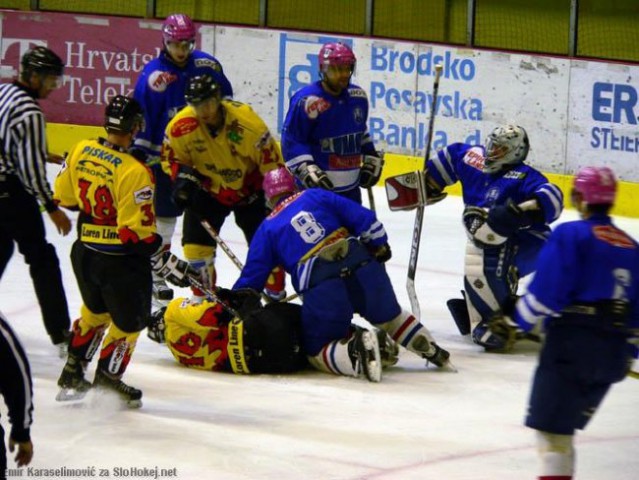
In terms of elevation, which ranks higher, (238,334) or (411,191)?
(411,191)

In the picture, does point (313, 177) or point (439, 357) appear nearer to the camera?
point (439, 357)

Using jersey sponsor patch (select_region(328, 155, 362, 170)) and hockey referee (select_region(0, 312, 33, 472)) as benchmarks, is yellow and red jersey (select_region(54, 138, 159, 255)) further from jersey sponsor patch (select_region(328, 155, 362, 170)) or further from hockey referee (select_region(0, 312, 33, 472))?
jersey sponsor patch (select_region(328, 155, 362, 170))

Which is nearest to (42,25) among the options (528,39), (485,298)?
(528,39)

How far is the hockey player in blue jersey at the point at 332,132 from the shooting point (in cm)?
651

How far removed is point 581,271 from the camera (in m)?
3.81

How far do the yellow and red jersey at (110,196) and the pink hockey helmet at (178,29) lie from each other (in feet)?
6.45

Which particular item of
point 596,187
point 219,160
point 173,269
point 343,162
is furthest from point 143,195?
point 343,162

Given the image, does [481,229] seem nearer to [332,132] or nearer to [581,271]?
[332,132]

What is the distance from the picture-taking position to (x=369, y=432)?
4930 mm

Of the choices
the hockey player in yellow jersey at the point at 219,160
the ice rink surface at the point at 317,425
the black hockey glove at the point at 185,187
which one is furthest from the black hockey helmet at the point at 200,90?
the ice rink surface at the point at 317,425

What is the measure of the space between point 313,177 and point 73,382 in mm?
1682

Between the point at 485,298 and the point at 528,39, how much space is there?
5060mm

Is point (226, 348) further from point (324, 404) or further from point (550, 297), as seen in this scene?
point (550, 297)

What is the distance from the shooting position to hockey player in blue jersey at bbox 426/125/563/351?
6.16 meters
